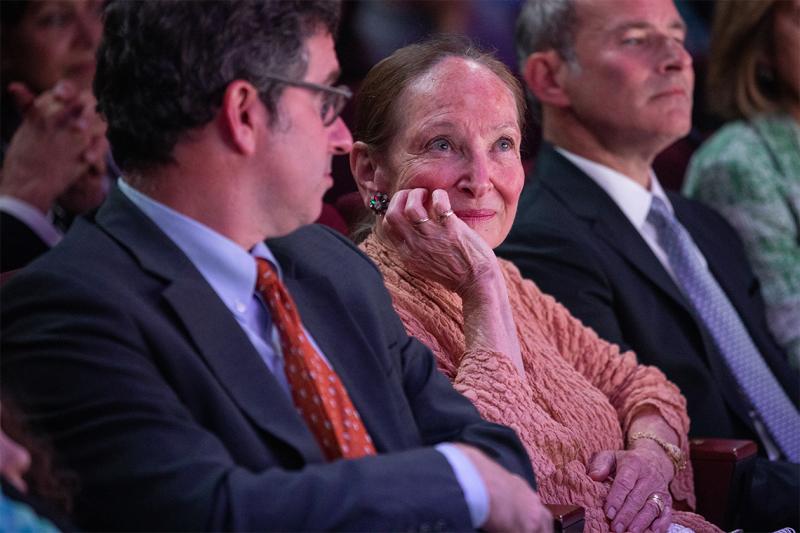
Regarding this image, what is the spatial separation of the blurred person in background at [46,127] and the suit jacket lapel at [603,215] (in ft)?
3.58

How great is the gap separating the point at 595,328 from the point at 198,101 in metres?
1.34

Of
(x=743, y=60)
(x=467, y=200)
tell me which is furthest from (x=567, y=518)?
(x=743, y=60)

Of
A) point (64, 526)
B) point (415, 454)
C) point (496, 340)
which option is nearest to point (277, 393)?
point (415, 454)

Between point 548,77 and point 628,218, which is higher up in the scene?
point 548,77

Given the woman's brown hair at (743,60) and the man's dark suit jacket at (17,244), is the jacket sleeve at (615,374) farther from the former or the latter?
the woman's brown hair at (743,60)

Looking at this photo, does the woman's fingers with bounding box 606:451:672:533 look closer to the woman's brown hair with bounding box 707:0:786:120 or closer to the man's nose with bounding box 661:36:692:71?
the man's nose with bounding box 661:36:692:71

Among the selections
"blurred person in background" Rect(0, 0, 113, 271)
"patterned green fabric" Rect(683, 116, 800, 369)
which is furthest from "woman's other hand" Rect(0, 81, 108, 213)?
"patterned green fabric" Rect(683, 116, 800, 369)

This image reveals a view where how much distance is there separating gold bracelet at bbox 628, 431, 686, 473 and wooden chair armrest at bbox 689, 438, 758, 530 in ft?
0.51

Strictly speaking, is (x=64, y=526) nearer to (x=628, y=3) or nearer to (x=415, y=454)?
(x=415, y=454)

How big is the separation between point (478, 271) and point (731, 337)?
1121mm

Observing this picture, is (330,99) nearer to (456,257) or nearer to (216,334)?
(216,334)

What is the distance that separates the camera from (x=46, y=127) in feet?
9.21

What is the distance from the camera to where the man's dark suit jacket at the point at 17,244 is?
2.60 m

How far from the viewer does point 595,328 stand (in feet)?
8.71
